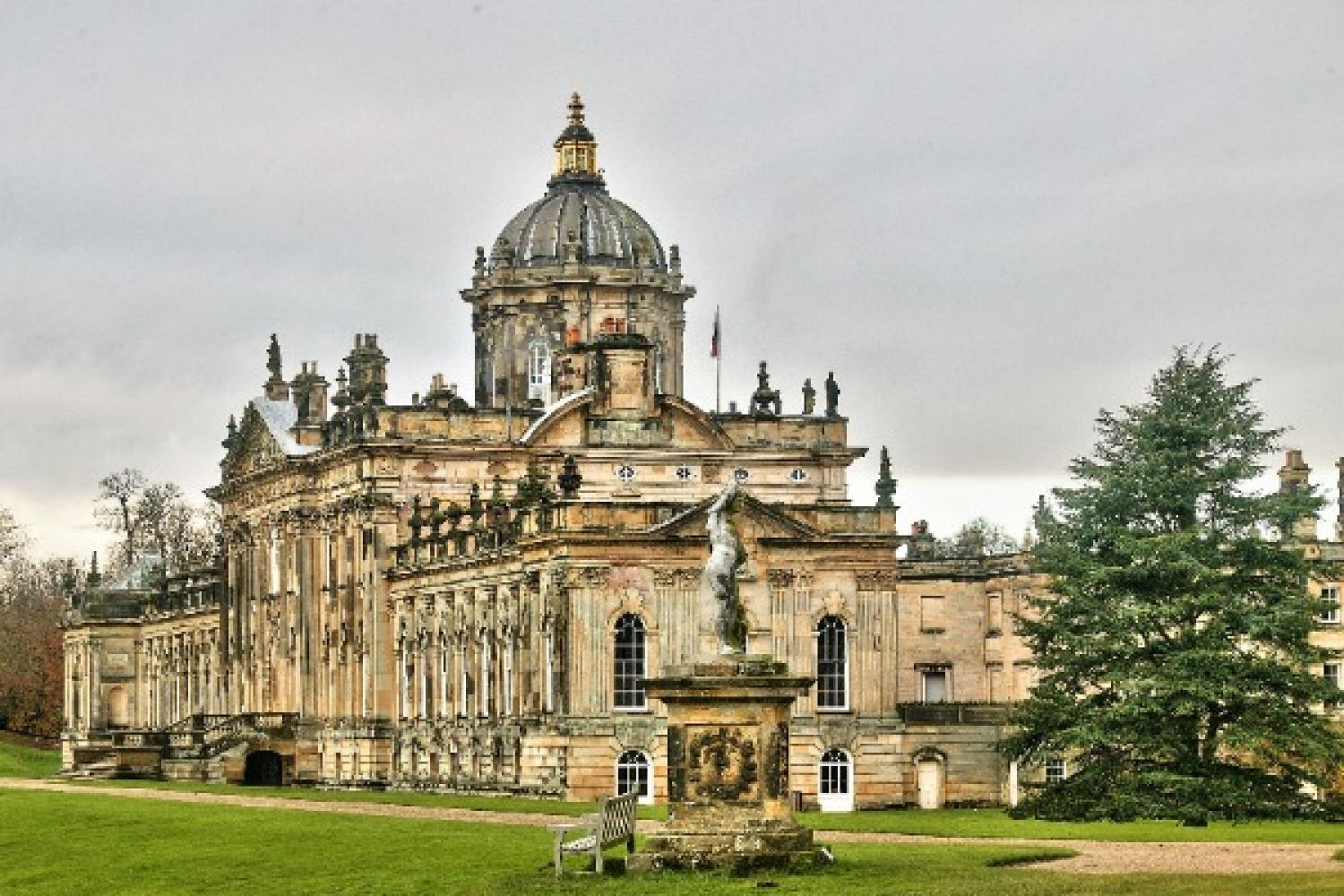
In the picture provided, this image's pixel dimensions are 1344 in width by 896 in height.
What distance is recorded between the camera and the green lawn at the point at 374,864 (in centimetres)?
4025

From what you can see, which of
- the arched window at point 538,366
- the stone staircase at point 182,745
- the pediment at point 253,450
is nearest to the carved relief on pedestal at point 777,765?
the stone staircase at point 182,745

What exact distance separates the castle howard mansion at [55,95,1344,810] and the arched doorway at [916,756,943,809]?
0.09 meters

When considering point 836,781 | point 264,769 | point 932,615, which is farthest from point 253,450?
point 836,781

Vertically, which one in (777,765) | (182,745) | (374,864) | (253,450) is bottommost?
(374,864)

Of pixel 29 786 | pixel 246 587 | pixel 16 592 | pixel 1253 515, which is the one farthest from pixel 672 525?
pixel 16 592


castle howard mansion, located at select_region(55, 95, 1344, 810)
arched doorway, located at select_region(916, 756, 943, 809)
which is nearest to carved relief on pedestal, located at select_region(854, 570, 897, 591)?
castle howard mansion, located at select_region(55, 95, 1344, 810)

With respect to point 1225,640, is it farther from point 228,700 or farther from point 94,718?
point 94,718

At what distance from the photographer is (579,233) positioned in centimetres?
10425

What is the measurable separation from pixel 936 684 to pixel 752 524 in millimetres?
12619

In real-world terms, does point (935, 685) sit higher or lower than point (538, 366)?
lower

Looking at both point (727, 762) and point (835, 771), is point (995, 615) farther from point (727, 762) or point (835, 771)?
point (727, 762)

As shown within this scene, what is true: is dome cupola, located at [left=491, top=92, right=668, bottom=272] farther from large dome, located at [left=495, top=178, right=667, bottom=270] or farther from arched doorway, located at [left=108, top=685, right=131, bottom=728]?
arched doorway, located at [left=108, top=685, right=131, bottom=728]

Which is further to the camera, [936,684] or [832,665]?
[936,684]

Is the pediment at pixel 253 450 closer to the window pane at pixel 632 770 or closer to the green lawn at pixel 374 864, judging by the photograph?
the window pane at pixel 632 770
